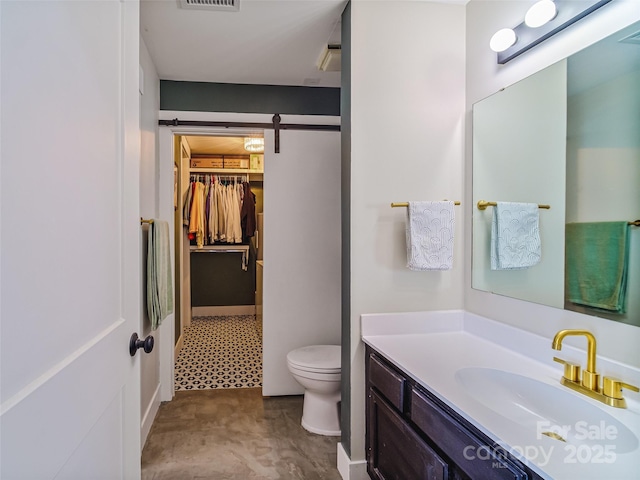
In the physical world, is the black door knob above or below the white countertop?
above

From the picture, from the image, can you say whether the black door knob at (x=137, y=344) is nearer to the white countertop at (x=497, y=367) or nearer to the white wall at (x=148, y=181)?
the white countertop at (x=497, y=367)

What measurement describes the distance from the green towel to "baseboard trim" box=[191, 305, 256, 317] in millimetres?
5108

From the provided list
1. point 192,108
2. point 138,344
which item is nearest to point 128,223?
point 138,344

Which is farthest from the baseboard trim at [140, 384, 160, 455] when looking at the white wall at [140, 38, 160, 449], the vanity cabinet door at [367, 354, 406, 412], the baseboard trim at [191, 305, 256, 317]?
the baseboard trim at [191, 305, 256, 317]

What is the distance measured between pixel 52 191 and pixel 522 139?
1.72 meters

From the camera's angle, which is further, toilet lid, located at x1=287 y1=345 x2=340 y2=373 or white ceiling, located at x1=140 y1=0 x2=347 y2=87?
toilet lid, located at x1=287 y1=345 x2=340 y2=373

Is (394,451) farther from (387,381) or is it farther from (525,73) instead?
(525,73)

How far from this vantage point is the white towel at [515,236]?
1.67 metres

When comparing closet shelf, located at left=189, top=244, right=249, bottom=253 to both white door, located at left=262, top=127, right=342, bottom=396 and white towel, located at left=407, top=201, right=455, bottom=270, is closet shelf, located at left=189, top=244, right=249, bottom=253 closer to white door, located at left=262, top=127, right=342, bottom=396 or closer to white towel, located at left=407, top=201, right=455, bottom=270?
white door, located at left=262, top=127, right=342, bottom=396

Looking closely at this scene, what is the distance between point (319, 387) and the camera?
2488 millimetres

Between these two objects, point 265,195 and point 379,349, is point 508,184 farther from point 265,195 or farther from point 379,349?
point 265,195

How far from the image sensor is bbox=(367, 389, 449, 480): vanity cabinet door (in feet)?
4.42

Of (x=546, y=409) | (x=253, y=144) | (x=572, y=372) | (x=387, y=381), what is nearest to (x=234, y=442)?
(x=387, y=381)

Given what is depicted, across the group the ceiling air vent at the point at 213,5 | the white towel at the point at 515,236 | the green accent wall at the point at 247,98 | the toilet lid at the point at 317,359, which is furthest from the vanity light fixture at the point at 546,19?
the toilet lid at the point at 317,359
